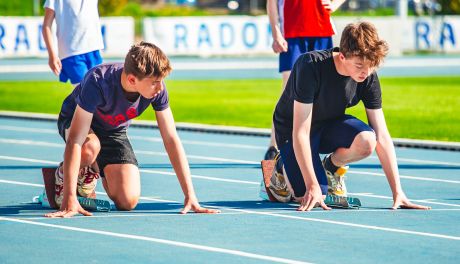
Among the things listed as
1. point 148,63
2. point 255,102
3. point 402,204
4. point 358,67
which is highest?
point 148,63

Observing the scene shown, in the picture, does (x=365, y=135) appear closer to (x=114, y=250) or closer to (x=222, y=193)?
(x=222, y=193)

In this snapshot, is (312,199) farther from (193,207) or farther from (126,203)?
(126,203)

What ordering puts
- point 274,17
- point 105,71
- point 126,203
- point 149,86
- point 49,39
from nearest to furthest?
point 149,86, point 105,71, point 126,203, point 49,39, point 274,17

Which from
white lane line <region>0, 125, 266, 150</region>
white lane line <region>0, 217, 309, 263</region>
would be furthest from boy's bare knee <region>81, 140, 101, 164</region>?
white lane line <region>0, 125, 266, 150</region>

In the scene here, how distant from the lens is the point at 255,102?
20766mm

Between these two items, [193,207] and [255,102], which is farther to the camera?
[255,102]

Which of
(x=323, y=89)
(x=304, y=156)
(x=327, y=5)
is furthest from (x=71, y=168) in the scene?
(x=327, y=5)

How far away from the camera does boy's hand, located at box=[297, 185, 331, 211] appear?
27.5 ft

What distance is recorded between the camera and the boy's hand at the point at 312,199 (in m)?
8.39

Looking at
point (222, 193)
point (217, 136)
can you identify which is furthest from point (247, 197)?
point (217, 136)

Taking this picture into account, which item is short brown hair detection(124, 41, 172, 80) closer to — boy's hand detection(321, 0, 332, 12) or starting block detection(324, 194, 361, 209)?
starting block detection(324, 194, 361, 209)

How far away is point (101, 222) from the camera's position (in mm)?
8070

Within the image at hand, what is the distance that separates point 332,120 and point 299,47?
269 centimetres

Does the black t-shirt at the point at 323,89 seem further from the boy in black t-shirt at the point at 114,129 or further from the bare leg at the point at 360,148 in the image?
the boy in black t-shirt at the point at 114,129
